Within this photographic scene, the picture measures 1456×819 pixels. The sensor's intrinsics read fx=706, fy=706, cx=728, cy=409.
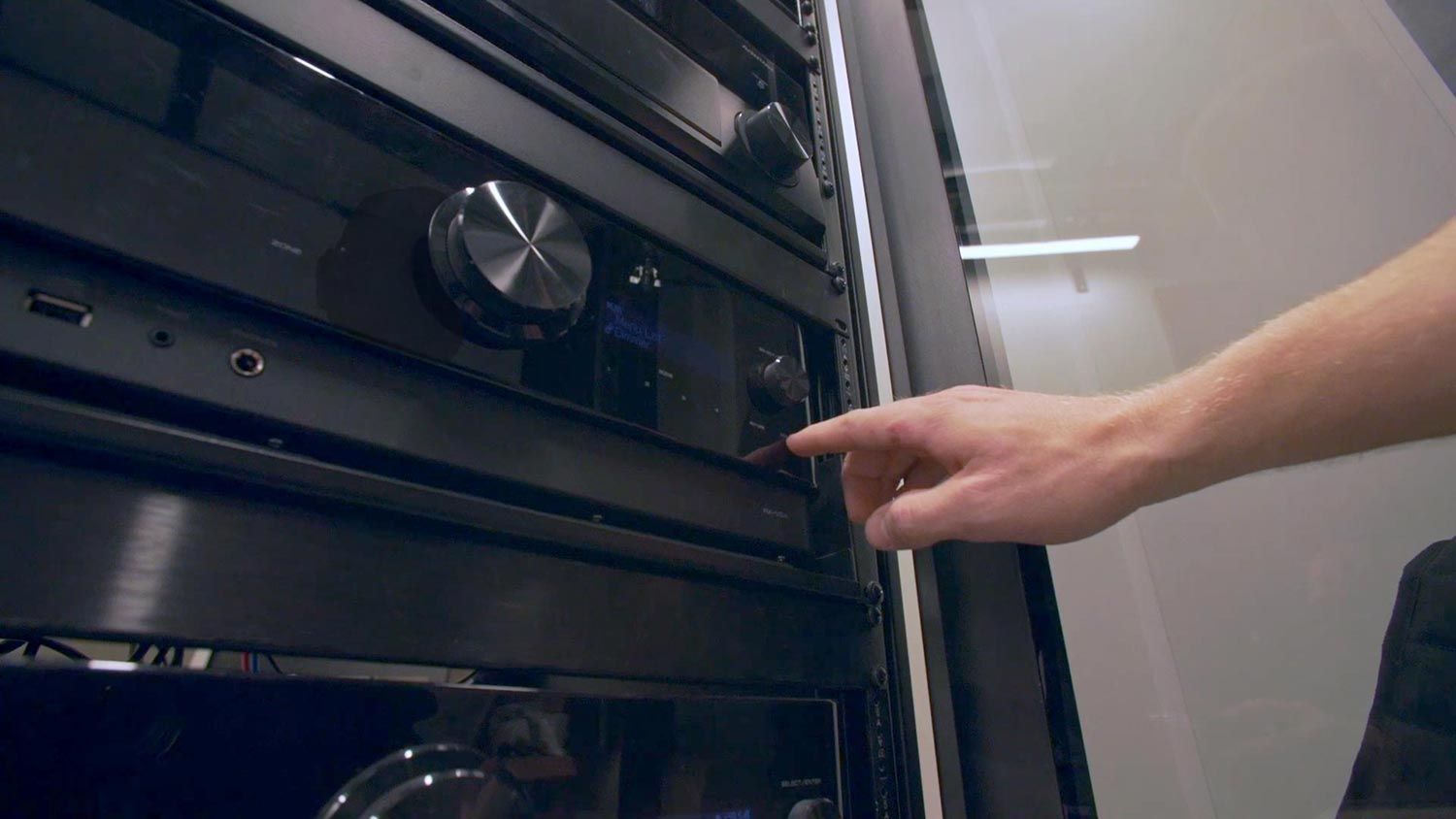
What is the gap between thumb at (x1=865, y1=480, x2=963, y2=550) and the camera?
1.65 feet

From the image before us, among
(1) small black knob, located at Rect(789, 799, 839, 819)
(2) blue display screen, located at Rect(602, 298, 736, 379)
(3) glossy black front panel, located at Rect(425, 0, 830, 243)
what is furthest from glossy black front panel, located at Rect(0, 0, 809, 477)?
A: (1) small black knob, located at Rect(789, 799, 839, 819)

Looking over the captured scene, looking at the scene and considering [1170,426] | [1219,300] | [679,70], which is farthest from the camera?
[1219,300]

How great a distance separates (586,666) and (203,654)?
13.6 inches

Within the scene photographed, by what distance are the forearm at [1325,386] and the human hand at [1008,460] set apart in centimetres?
2

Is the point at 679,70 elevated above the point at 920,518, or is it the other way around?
the point at 679,70

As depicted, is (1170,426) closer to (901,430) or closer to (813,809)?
(901,430)

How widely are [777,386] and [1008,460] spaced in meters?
0.18

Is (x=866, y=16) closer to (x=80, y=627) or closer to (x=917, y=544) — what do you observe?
(x=917, y=544)

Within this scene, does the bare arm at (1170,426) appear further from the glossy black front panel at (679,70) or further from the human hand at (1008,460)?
the glossy black front panel at (679,70)

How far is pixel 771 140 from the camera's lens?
62 centimetres

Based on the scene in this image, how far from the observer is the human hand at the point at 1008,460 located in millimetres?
498

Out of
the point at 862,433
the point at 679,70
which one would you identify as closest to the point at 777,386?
the point at 862,433

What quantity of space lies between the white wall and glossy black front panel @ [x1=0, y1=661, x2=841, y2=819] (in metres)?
0.42

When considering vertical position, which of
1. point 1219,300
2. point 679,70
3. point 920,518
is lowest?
point 920,518
